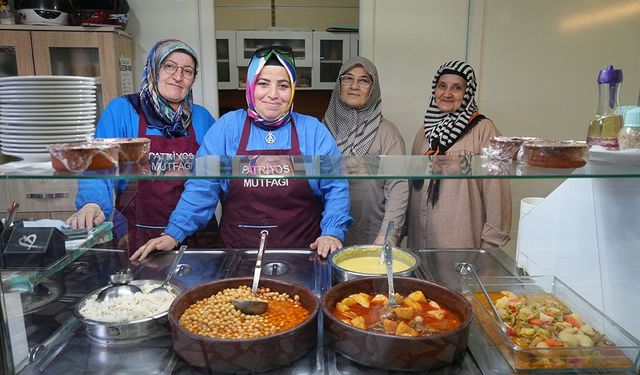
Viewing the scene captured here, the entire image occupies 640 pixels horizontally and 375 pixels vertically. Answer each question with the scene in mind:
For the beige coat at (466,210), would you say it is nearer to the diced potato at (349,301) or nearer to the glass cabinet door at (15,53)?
the diced potato at (349,301)

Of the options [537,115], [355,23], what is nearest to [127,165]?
[537,115]

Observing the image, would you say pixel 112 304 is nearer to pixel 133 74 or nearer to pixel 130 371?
pixel 130 371

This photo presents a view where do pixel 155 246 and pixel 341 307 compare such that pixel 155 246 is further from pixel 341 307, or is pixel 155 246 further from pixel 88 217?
pixel 341 307

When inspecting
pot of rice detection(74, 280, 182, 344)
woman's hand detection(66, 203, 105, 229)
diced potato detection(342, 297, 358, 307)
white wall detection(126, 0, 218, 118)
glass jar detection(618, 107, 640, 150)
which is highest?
white wall detection(126, 0, 218, 118)

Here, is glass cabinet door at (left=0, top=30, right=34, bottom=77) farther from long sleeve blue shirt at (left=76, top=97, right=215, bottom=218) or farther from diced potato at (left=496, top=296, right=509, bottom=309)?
diced potato at (left=496, top=296, right=509, bottom=309)

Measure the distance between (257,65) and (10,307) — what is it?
4.17 ft

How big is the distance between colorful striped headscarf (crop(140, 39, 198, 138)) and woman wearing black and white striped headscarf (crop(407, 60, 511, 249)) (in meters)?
1.18

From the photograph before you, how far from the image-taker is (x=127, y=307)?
1194 mm

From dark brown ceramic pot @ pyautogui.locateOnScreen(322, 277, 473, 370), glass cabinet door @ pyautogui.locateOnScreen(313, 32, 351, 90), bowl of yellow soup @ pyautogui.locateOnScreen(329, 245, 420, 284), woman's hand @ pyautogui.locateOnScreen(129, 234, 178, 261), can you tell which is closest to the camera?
dark brown ceramic pot @ pyautogui.locateOnScreen(322, 277, 473, 370)

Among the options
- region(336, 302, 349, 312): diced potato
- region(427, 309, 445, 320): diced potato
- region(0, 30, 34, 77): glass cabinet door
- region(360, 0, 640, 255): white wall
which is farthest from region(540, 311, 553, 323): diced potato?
region(0, 30, 34, 77): glass cabinet door

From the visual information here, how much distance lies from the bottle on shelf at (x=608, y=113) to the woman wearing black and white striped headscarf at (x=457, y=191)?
0.97 meters

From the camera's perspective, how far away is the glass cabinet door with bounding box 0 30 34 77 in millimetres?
2920

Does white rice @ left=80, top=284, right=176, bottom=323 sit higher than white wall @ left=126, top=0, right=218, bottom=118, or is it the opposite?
white wall @ left=126, top=0, right=218, bottom=118

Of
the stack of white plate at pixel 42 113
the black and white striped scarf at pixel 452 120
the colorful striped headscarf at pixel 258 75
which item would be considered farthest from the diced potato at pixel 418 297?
the black and white striped scarf at pixel 452 120
